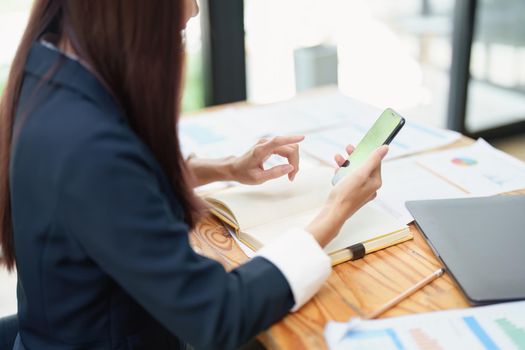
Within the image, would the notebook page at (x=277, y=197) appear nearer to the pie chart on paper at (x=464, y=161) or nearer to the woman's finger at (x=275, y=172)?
the woman's finger at (x=275, y=172)

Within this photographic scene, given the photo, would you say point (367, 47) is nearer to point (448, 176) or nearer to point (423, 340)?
point (448, 176)

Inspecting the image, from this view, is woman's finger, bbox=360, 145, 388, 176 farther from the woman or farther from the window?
the window

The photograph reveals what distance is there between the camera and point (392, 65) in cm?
414

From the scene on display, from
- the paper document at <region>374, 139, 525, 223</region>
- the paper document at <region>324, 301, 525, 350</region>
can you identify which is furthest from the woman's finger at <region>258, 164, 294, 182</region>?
the paper document at <region>324, 301, 525, 350</region>

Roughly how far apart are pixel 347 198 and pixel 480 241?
0.73 ft

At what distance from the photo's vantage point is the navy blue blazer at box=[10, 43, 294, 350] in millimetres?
672

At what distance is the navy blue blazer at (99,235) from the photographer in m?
0.67

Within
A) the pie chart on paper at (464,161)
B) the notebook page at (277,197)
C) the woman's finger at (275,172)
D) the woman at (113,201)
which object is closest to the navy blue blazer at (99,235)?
the woman at (113,201)

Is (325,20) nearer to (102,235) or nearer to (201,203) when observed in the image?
(201,203)

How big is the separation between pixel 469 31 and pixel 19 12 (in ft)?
6.63

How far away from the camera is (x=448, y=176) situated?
1196 mm

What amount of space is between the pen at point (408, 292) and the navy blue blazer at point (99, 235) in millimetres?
118

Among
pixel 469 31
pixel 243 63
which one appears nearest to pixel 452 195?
pixel 243 63

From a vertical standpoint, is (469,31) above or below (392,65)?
above
